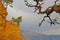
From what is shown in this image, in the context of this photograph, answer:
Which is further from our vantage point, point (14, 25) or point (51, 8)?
point (14, 25)

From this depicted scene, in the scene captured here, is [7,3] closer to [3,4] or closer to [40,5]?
[3,4]

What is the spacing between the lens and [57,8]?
7.98 meters

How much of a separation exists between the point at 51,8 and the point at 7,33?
5.91 feet

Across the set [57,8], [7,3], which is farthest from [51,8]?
[7,3]

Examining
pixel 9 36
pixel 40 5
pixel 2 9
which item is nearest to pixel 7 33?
pixel 9 36

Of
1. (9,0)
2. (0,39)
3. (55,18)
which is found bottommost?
(0,39)

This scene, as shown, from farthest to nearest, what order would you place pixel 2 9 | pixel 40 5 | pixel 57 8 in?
pixel 2 9 < pixel 40 5 < pixel 57 8

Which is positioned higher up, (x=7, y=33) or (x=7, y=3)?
(x=7, y=3)

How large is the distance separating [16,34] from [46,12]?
143cm

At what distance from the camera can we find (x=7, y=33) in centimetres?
895

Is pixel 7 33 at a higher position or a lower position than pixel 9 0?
lower

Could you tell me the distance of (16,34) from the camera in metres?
9.10

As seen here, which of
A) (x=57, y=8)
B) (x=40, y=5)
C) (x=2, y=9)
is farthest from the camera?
(x=2, y=9)

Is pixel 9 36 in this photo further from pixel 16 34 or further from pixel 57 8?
pixel 57 8
